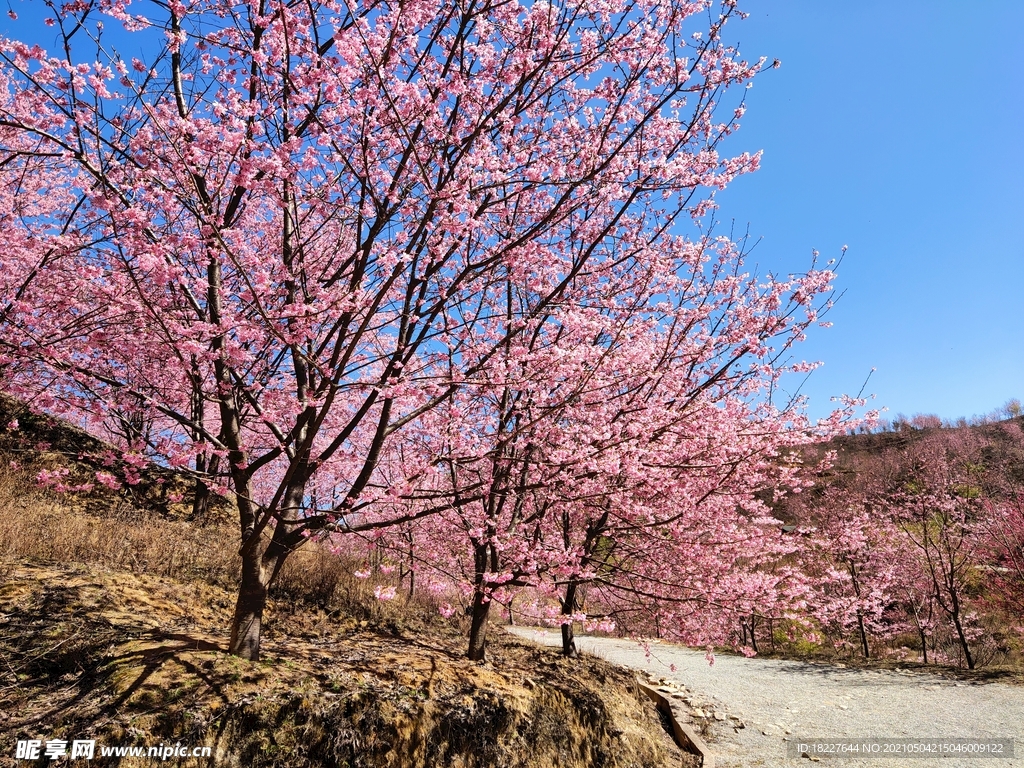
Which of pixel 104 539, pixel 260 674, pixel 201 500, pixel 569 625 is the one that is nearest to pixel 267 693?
pixel 260 674

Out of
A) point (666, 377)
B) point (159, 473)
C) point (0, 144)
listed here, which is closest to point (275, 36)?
point (159, 473)

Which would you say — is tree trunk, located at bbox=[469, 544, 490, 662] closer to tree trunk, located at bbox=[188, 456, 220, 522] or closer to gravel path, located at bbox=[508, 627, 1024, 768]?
gravel path, located at bbox=[508, 627, 1024, 768]

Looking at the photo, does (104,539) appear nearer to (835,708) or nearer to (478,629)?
(478,629)

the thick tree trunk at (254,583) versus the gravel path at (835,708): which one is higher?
the thick tree trunk at (254,583)

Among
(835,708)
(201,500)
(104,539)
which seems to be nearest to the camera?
(104,539)

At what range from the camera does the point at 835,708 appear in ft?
30.7

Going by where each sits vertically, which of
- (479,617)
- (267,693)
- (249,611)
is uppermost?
(249,611)

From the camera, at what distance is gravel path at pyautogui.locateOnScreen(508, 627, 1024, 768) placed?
24.6ft

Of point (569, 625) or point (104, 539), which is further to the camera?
point (569, 625)

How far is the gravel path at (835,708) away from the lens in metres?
7.50

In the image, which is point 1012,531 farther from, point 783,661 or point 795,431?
point 795,431

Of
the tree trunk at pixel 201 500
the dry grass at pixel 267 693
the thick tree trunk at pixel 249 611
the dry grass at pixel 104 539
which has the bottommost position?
the dry grass at pixel 267 693

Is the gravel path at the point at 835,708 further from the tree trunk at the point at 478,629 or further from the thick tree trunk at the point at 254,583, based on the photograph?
the thick tree trunk at the point at 254,583

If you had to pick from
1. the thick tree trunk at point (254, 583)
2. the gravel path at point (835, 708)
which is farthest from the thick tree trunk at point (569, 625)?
the thick tree trunk at point (254, 583)
